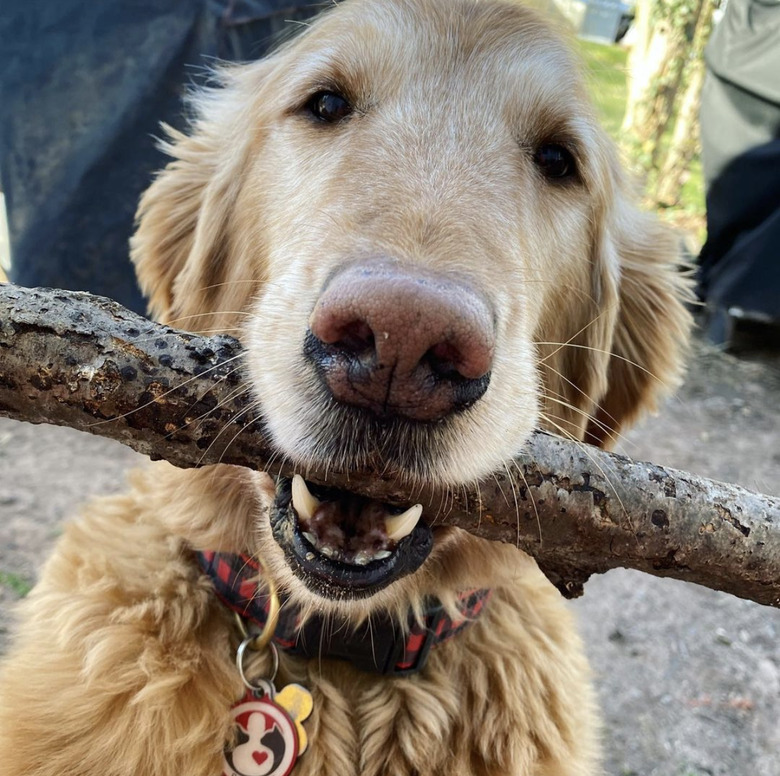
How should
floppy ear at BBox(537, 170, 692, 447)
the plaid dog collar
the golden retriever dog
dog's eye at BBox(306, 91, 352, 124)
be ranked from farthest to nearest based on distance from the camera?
floppy ear at BBox(537, 170, 692, 447) < dog's eye at BBox(306, 91, 352, 124) < the plaid dog collar < the golden retriever dog

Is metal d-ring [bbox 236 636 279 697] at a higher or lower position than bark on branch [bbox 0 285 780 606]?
lower

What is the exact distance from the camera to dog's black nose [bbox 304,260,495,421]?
50.2 inches

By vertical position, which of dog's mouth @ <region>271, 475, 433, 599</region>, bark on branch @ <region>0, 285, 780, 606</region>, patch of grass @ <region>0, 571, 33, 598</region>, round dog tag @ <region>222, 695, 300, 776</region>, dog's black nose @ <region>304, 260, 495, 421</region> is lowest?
patch of grass @ <region>0, 571, 33, 598</region>

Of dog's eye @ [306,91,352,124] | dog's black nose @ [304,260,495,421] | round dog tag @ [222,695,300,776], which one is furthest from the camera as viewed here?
dog's eye @ [306,91,352,124]

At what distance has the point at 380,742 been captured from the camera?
2.06m

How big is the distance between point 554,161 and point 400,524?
4.25 feet

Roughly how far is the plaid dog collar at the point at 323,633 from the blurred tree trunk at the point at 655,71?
7733 millimetres

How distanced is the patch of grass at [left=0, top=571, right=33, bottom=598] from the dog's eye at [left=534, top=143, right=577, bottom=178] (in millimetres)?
2990

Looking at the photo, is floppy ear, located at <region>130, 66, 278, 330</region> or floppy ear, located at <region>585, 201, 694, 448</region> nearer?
floppy ear, located at <region>130, 66, 278, 330</region>

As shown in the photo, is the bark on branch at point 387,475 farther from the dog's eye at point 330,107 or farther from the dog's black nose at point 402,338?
the dog's eye at point 330,107

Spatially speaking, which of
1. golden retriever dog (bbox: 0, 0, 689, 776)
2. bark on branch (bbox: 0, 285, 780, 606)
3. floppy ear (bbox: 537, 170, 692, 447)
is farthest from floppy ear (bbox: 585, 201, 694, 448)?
bark on branch (bbox: 0, 285, 780, 606)

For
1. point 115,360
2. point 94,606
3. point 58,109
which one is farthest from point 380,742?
point 58,109

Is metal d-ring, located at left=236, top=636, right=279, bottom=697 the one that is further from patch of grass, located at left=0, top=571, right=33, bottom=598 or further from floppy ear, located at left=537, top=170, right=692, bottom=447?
patch of grass, located at left=0, top=571, right=33, bottom=598

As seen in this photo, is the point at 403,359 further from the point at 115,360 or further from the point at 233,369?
the point at 115,360
